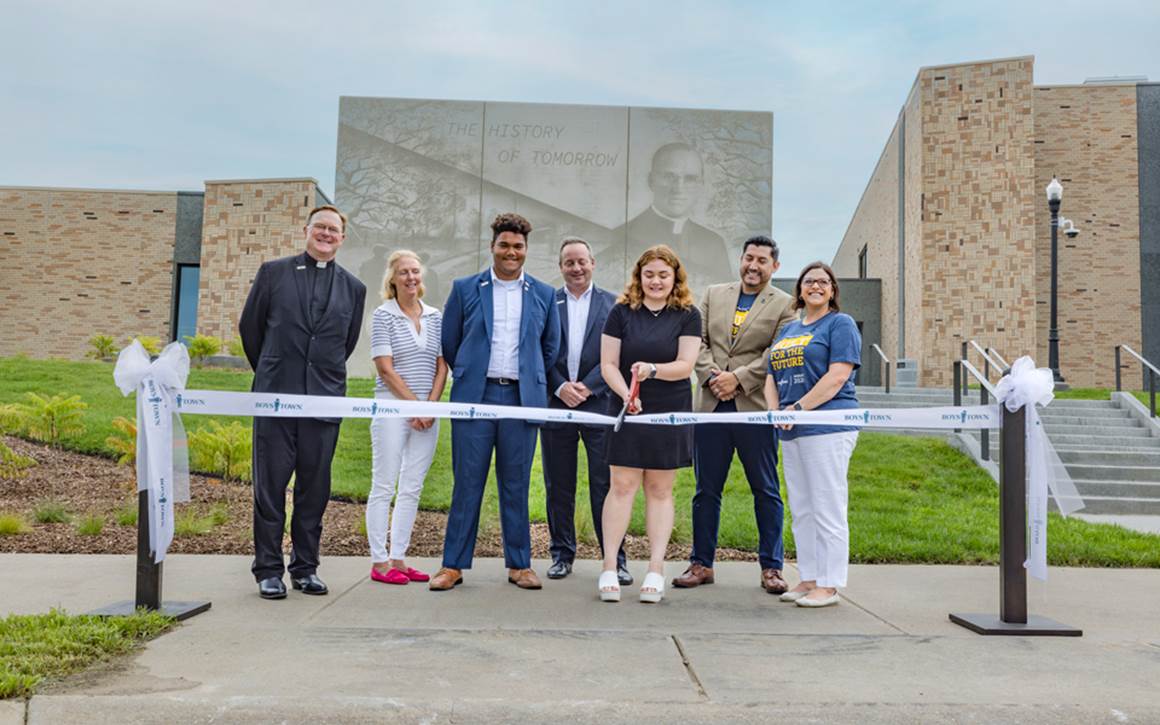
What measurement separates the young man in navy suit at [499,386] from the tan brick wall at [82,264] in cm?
2312

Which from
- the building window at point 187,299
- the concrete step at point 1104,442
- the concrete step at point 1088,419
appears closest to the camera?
the concrete step at point 1104,442

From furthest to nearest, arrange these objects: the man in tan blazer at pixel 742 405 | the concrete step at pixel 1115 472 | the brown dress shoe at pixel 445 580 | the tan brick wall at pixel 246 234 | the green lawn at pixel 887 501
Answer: the tan brick wall at pixel 246 234
the concrete step at pixel 1115 472
the green lawn at pixel 887 501
the man in tan blazer at pixel 742 405
the brown dress shoe at pixel 445 580

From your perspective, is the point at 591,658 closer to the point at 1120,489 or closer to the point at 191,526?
the point at 191,526

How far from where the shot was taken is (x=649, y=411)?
16.5 feet

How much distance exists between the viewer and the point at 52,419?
33.3 ft

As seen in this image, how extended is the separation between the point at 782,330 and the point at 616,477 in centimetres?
135

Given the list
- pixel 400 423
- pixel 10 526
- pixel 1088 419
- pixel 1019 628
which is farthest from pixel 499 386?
pixel 1088 419

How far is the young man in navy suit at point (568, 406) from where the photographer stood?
5652mm

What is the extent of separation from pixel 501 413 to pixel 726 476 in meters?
1.49

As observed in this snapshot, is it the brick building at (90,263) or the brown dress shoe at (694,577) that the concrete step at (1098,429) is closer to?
the brown dress shoe at (694,577)

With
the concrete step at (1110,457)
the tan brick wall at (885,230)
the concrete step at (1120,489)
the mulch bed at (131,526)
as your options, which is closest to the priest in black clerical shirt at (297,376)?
the mulch bed at (131,526)

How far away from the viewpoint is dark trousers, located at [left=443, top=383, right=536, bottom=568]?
521 cm

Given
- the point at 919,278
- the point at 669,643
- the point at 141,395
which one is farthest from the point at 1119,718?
the point at 919,278

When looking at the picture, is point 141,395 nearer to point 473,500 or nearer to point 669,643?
point 473,500
